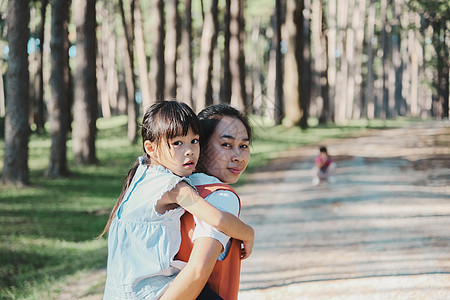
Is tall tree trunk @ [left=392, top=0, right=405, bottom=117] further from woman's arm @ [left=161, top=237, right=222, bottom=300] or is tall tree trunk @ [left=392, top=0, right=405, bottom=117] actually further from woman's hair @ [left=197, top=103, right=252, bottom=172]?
woman's arm @ [left=161, top=237, right=222, bottom=300]

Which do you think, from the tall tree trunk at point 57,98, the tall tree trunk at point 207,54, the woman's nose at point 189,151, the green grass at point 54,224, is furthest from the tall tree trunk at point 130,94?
the woman's nose at point 189,151

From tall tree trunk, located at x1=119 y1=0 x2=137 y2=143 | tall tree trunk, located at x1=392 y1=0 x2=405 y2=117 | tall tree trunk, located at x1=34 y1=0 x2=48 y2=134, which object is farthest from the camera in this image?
tall tree trunk, located at x1=392 y1=0 x2=405 y2=117

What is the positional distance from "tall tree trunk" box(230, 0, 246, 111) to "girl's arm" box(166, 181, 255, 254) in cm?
2452

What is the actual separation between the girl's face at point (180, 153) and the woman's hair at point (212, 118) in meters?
0.14

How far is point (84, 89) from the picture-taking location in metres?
16.6

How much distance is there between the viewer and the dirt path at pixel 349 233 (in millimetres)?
6078

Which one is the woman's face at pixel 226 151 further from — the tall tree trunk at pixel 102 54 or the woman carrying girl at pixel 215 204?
the tall tree trunk at pixel 102 54

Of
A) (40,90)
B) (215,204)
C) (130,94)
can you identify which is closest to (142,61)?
(130,94)

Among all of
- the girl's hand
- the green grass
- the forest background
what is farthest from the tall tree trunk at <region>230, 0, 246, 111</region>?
the girl's hand

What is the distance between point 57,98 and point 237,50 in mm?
14360

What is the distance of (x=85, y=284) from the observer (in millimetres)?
6730

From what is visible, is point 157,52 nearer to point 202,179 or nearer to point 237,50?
point 237,50

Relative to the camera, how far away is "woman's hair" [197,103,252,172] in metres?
2.43

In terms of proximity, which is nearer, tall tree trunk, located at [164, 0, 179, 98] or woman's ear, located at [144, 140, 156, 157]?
woman's ear, located at [144, 140, 156, 157]
